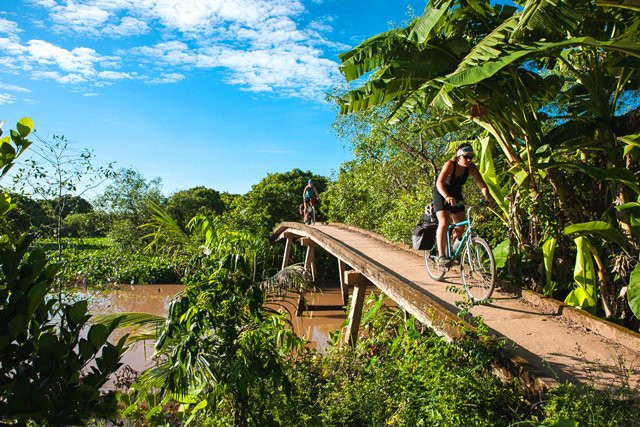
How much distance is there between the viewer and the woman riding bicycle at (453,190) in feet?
17.1

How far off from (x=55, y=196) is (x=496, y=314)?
522 cm

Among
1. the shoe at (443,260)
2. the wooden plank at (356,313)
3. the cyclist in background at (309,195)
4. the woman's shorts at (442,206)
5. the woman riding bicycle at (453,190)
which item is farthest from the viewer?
the cyclist in background at (309,195)

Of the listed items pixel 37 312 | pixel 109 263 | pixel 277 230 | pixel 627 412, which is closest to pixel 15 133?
pixel 37 312

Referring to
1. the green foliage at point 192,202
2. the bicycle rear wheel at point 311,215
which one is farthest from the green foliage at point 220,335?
the green foliage at point 192,202

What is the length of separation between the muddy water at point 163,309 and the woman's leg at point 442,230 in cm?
442

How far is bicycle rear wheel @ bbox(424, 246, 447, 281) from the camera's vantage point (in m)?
6.03

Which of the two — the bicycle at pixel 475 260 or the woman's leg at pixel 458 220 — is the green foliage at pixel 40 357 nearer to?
the bicycle at pixel 475 260

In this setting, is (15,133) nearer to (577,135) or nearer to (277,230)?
(577,135)

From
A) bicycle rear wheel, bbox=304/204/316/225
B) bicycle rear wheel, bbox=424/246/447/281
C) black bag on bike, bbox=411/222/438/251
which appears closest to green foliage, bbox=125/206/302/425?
black bag on bike, bbox=411/222/438/251

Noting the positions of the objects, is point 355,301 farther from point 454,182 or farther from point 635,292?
point 635,292

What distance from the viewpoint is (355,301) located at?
7730 mm

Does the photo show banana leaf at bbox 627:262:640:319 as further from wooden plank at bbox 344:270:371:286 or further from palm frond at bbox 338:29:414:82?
wooden plank at bbox 344:270:371:286

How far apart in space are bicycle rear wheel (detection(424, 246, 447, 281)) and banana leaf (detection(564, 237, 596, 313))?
1515 millimetres

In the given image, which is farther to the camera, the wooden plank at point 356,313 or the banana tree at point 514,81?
the wooden plank at point 356,313
